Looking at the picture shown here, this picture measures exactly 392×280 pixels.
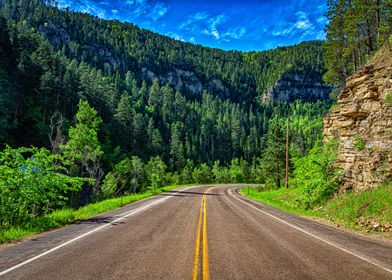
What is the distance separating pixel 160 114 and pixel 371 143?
454 ft

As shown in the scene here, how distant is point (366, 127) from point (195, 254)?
15.1 meters

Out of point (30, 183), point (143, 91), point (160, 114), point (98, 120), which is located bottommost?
point (30, 183)

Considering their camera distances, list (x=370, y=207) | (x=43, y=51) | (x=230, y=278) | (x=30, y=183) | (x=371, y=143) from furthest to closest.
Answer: (x=43, y=51) < (x=371, y=143) < (x=370, y=207) < (x=30, y=183) < (x=230, y=278)

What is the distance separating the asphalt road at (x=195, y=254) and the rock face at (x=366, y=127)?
20.0 ft

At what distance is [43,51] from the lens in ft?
239

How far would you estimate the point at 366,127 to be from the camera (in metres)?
16.6

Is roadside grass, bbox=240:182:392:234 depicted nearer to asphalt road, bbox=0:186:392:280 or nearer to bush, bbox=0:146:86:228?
asphalt road, bbox=0:186:392:280

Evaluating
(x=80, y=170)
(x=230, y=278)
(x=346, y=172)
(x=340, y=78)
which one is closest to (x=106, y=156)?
(x=80, y=170)

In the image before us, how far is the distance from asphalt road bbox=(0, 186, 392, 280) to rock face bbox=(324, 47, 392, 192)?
610 cm

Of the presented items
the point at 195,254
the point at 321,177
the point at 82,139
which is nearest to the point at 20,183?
the point at 195,254

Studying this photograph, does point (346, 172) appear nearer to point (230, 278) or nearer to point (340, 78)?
point (230, 278)

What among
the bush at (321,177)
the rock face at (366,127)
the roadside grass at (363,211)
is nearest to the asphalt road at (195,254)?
the roadside grass at (363,211)

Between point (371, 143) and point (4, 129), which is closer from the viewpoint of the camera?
point (371, 143)

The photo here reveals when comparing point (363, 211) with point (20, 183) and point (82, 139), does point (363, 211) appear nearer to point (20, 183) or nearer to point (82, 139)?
point (20, 183)
